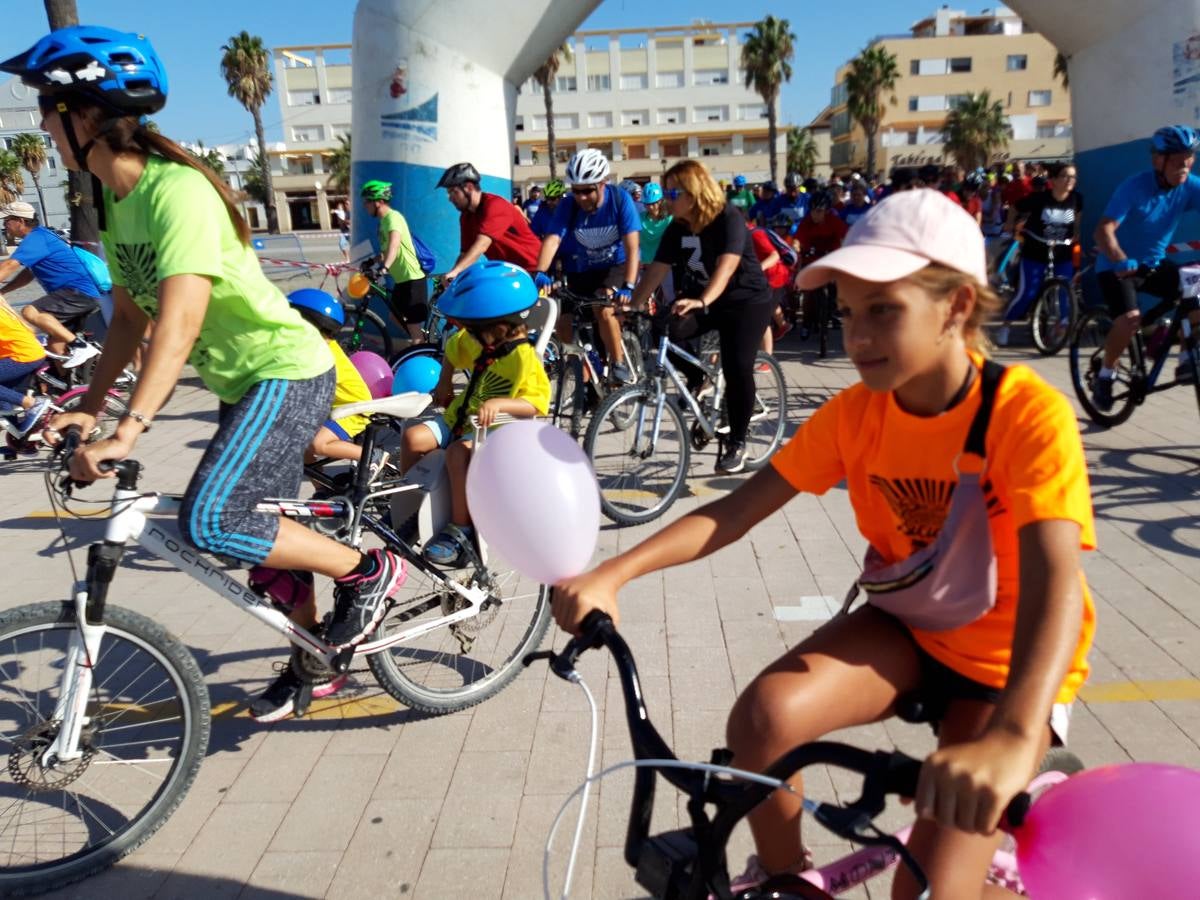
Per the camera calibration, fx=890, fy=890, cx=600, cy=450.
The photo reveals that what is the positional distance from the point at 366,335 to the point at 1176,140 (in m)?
8.09

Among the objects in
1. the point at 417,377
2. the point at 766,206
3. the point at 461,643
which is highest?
the point at 766,206

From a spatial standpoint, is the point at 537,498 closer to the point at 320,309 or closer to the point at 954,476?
the point at 954,476

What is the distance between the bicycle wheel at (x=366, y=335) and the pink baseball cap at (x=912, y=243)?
718cm

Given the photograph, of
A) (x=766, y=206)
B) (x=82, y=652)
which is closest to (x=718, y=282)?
(x=82, y=652)

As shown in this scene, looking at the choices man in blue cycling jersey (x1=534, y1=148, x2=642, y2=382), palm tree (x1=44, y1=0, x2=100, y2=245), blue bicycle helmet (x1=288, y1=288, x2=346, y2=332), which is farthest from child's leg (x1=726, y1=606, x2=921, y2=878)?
palm tree (x1=44, y1=0, x2=100, y2=245)

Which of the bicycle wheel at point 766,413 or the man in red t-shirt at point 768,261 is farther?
the man in red t-shirt at point 768,261

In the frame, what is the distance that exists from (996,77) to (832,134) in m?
14.7

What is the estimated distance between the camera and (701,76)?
7206 cm

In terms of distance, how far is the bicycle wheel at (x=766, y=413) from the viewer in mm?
6332

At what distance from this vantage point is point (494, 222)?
7609mm

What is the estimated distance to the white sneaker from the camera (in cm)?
811

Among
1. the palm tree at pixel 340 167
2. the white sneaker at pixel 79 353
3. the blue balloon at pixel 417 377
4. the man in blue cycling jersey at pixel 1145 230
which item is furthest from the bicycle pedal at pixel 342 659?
the palm tree at pixel 340 167

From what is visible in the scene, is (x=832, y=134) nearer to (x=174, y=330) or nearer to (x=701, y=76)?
(x=701, y=76)

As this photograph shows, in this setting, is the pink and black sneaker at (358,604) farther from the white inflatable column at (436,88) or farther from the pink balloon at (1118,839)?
the white inflatable column at (436,88)
